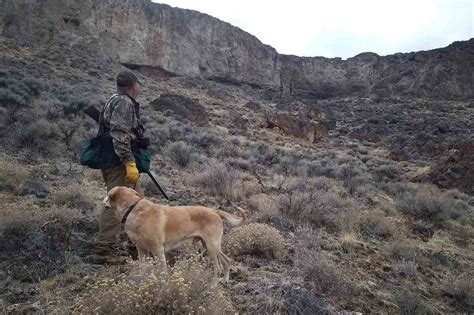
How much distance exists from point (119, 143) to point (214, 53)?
4867 cm

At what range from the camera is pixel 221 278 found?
14.5ft

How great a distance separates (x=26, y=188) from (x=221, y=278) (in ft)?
12.5

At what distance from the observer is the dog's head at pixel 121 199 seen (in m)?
4.18

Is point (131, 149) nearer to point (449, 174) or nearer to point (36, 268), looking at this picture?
point (36, 268)

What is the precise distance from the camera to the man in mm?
4551

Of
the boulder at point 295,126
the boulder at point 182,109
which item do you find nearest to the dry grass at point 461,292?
the boulder at point 182,109

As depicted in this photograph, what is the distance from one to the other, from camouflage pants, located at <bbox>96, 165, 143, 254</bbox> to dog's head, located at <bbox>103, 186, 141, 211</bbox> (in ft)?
1.93

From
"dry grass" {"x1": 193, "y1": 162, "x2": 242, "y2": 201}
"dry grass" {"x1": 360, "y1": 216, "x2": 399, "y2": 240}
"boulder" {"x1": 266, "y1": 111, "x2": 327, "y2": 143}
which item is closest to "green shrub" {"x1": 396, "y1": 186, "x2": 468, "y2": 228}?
"dry grass" {"x1": 360, "y1": 216, "x2": 399, "y2": 240}

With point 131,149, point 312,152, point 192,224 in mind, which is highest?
point 131,149

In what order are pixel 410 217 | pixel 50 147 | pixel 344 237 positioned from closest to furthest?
1. pixel 344 237
2. pixel 50 147
3. pixel 410 217

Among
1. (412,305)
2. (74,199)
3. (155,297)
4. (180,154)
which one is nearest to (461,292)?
(412,305)

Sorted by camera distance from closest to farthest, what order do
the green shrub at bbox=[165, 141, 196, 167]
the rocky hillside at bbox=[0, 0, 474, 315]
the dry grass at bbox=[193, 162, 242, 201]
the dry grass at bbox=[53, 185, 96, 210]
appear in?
1. the rocky hillside at bbox=[0, 0, 474, 315]
2. the dry grass at bbox=[53, 185, 96, 210]
3. the dry grass at bbox=[193, 162, 242, 201]
4. the green shrub at bbox=[165, 141, 196, 167]

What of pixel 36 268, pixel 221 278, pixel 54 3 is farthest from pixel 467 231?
pixel 54 3

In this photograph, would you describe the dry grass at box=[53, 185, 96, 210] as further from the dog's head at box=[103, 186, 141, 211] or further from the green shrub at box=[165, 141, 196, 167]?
the green shrub at box=[165, 141, 196, 167]
